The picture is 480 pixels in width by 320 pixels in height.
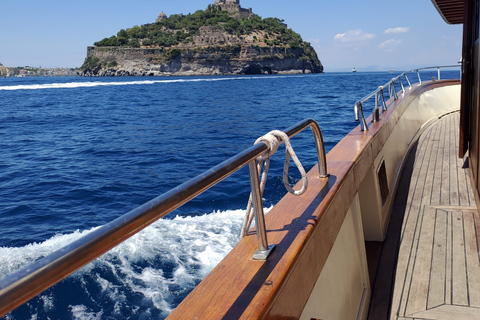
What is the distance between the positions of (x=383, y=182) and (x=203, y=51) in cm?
10421

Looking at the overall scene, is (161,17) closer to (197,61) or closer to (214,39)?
(214,39)

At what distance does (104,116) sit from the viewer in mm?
22672

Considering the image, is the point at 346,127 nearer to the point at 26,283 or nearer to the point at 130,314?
the point at 130,314

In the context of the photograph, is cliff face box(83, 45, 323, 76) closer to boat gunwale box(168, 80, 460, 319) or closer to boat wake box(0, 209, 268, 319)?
boat wake box(0, 209, 268, 319)

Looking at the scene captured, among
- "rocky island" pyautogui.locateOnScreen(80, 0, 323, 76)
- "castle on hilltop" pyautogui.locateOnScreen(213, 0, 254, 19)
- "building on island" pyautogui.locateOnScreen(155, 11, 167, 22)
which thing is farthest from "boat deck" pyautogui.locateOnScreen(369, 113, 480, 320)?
"building on island" pyautogui.locateOnScreen(155, 11, 167, 22)

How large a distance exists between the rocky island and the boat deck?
102 meters

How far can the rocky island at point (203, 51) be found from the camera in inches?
4119

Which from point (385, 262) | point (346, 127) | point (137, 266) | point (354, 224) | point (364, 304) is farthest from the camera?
point (346, 127)

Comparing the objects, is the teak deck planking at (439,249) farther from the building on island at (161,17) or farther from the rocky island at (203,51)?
the building on island at (161,17)

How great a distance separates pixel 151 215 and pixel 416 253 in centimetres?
258

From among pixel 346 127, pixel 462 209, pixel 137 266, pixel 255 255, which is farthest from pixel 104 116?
pixel 255 255

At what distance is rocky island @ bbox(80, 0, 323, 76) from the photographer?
104625 mm

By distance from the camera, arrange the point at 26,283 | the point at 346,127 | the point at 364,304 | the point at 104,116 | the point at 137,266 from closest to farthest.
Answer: the point at 26,283 < the point at 364,304 < the point at 137,266 < the point at 346,127 < the point at 104,116

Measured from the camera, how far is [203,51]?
104 metres
